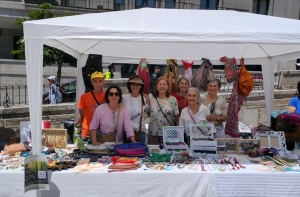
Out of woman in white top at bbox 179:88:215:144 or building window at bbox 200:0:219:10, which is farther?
building window at bbox 200:0:219:10

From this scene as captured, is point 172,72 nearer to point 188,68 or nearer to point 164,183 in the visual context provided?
point 188,68

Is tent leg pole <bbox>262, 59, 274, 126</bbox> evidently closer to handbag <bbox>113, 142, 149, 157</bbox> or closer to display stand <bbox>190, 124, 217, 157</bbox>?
display stand <bbox>190, 124, 217, 157</bbox>

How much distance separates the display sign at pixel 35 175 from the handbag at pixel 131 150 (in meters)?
0.82

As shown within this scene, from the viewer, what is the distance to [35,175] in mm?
2918

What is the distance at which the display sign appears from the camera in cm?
289

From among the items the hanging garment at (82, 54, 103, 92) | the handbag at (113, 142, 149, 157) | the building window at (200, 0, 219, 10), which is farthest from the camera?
the building window at (200, 0, 219, 10)

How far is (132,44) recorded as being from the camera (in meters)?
5.50

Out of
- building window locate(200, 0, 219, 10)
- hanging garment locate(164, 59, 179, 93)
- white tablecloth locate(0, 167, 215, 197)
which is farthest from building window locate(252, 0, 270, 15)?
white tablecloth locate(0, 167, 215, 197)

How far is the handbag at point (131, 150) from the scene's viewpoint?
11.4ft

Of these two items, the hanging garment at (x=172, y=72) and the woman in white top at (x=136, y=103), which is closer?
the woman in white top at (x=136, y=103)

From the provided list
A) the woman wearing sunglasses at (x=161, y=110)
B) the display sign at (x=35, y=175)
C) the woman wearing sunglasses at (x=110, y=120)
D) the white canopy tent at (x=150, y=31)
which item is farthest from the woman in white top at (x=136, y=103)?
the display sign at (x=35, y=175)

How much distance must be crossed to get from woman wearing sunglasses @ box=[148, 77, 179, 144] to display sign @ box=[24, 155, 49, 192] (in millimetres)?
1593

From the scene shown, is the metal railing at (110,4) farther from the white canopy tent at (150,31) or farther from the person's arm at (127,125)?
the person's arm at (127,125)

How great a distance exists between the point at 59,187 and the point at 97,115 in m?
0.98
